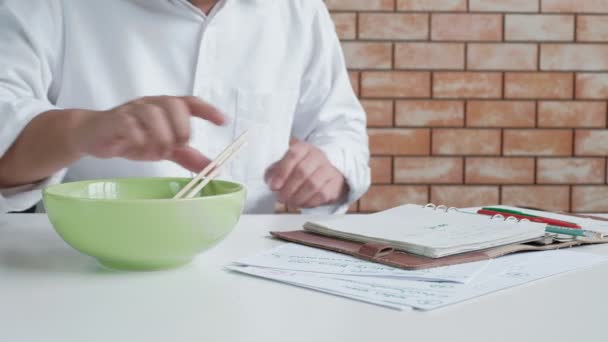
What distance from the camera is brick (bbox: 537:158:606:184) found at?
2057 mm

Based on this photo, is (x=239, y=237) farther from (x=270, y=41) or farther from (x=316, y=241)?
(x=270, y=41)

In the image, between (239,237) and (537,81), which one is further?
(537,81)

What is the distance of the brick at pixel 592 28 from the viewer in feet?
6.61

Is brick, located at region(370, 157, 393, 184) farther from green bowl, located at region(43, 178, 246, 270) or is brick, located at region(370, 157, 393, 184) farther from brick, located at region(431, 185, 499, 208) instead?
green bowl, located at region(43, 178, 246, 270)

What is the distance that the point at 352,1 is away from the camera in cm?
198

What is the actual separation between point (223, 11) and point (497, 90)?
0.99m

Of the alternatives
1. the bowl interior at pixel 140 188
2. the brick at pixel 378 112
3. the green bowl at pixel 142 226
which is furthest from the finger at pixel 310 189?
the brick at pixel 378 112

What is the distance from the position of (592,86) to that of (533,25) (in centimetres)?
25

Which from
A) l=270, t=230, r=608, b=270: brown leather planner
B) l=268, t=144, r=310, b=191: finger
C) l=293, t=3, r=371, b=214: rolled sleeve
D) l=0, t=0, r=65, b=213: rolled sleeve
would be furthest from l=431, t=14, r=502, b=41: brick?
l=270, t=230, r=608, b=270: brown leather planner

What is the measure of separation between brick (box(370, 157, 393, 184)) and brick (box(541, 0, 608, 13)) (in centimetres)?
62

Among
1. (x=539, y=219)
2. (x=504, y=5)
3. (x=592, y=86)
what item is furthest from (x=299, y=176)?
(x=592, y=86)

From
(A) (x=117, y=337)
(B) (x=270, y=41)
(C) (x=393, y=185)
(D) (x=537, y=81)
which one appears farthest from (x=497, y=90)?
(A) (x=117, y=337)

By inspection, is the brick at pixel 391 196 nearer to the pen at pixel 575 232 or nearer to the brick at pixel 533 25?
the brick at pixel 533 25

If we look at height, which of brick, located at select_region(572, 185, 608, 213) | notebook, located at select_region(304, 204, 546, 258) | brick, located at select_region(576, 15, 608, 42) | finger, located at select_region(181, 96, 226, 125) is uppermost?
brick, located at select_region(576, 15, 608, 42)
